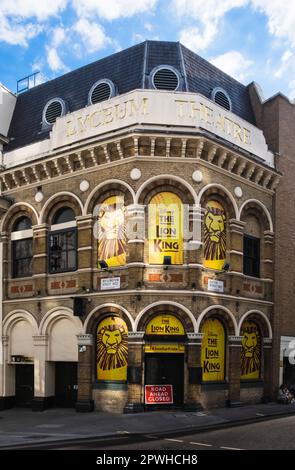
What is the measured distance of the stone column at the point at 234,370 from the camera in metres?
22.9

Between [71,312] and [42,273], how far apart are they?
2399 mm

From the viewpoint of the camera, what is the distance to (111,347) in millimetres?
22125

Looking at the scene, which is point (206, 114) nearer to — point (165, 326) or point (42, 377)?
point (165, 326)

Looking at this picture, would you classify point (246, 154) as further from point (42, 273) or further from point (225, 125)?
point (42, 273)

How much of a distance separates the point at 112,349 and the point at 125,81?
1160 centimetres

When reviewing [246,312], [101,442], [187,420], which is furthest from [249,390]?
[101,442]

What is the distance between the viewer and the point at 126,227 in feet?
73.0

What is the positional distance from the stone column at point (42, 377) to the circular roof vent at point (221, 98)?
13.0 m

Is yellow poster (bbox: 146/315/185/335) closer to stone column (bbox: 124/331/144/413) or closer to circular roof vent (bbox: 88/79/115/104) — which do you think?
stone column (bbox: 124/331/144/413)

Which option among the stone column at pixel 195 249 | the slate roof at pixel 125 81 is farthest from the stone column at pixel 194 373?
the slate roof at pixel 125 81

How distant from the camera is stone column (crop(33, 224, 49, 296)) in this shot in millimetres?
24469

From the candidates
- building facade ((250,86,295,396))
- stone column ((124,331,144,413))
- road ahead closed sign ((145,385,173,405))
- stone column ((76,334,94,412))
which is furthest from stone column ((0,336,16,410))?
building facade ((250,86,295,396))

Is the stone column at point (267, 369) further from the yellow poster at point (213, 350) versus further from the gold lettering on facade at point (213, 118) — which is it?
the gold lettering on facade at point (213, 118)

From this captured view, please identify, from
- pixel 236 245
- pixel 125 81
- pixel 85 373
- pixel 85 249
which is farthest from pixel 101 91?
pixel 85 373
